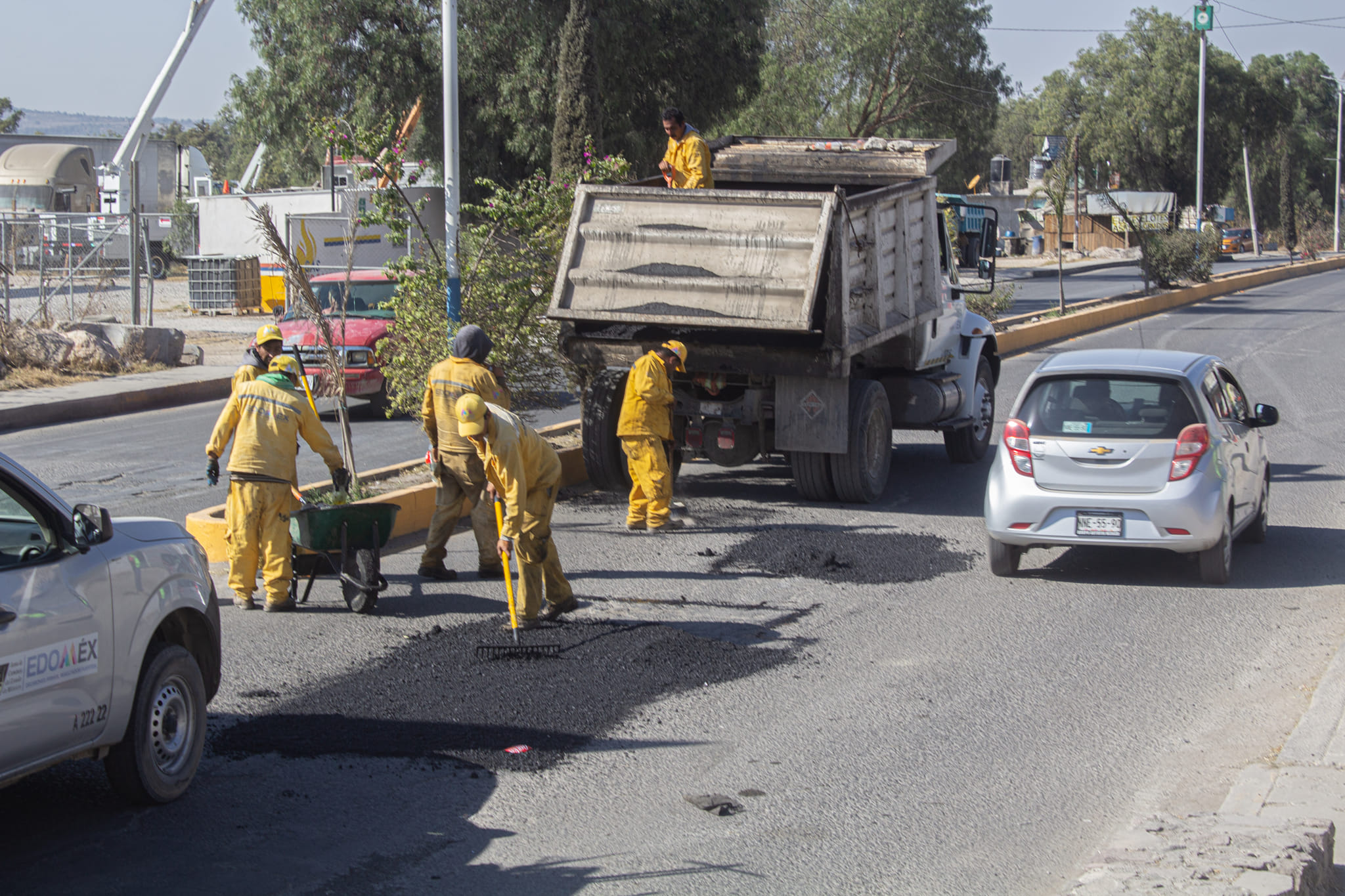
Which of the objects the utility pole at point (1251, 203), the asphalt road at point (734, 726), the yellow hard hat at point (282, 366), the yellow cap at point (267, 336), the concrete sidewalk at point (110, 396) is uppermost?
the utility pole at point (1251, 203)

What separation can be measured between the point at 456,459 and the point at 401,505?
1694 millimetres

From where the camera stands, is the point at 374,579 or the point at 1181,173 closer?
the point at 374,579

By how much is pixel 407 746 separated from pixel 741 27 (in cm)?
2655

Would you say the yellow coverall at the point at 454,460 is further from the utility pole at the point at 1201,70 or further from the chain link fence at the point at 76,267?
the utility pole at the point at 1201,70

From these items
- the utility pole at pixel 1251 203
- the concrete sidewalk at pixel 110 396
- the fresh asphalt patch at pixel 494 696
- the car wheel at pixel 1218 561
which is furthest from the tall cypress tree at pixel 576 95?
the utility pole at pixel 1251 203

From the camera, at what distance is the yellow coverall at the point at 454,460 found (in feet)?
29.6

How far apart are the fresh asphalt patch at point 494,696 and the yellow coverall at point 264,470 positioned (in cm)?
131

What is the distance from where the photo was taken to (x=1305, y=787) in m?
5.56

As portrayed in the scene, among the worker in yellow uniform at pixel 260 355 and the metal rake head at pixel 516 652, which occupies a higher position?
the worker in yellow uniform at pixel 260 355

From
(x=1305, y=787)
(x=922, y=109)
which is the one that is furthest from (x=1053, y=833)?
(x=922, y=109)

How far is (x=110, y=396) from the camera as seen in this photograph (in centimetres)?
1831

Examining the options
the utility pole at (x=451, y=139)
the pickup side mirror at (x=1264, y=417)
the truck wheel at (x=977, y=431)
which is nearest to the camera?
the pickup side mirror at (x=1264, y=417)

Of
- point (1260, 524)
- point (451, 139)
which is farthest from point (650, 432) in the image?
point (1260, 524)

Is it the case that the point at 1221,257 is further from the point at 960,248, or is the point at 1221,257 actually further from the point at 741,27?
the point at 960,248
